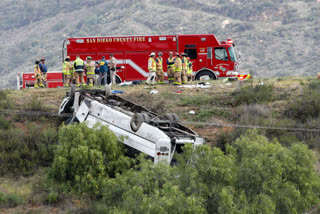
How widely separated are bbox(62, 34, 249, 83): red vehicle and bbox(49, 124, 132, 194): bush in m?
16.4

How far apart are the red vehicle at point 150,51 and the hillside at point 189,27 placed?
36.9 meters

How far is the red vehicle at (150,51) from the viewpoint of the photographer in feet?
95.3

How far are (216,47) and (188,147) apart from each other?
20.1m

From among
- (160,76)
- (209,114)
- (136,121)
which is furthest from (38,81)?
(136,121)

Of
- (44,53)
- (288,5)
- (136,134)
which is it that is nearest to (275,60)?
(288,5)

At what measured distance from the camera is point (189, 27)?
84312 mm

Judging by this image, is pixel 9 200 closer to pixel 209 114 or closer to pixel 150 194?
pixel 150 194

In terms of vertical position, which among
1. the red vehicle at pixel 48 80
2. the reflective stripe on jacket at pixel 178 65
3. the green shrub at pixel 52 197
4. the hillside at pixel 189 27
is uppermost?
the hillside at pixel 189 27

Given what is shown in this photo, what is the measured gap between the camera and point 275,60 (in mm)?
71375

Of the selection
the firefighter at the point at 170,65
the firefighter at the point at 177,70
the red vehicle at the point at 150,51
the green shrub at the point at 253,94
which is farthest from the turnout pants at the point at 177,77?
the red vehicle at the point at 150,51

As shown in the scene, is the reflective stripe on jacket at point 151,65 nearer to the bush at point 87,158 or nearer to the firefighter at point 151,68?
the firefighter at point 151,68

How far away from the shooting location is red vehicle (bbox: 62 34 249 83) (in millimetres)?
29047

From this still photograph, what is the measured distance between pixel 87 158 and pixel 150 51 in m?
17.6

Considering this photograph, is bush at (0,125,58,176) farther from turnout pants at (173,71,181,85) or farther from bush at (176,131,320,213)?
turnout pants at (173,71,181,85)
